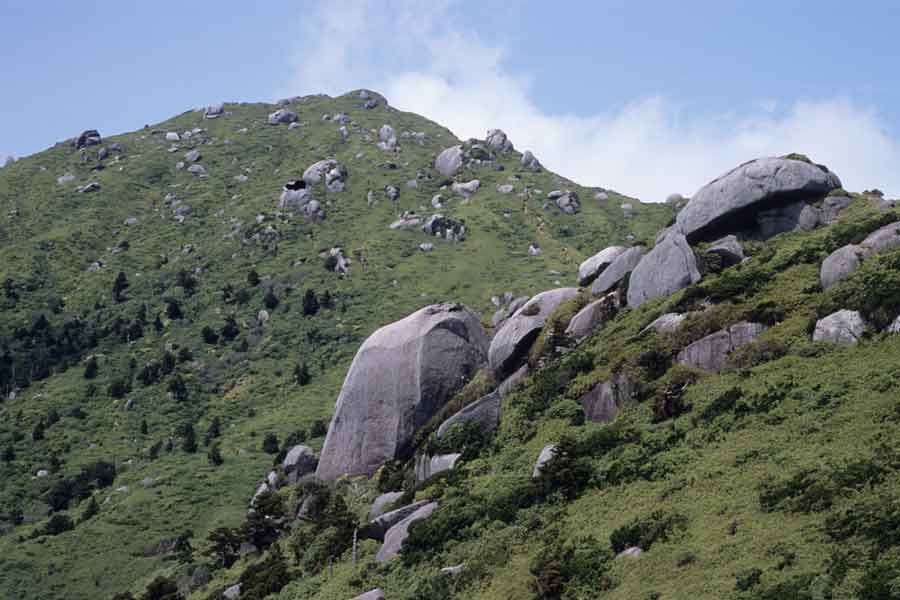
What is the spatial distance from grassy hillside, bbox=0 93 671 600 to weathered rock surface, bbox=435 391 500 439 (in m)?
2.50

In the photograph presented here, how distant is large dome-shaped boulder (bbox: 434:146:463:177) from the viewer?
540 feet

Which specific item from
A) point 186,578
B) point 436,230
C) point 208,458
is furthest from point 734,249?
point 436,230

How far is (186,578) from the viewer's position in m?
59.7

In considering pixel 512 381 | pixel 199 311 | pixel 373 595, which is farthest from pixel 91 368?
pixel 373 595

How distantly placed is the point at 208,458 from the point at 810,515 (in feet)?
229

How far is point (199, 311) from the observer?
399ft

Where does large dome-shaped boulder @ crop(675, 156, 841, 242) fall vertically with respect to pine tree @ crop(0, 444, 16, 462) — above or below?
above

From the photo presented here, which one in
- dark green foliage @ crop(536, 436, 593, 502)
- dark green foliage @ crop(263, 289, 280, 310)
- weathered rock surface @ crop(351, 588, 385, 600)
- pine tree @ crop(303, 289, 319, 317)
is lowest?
weathered rock surface @ crop(351, 588, 385, 600)

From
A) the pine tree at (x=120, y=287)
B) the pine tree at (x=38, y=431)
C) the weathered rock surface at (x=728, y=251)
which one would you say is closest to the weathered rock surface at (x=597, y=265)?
the weathered rock surface at (x=728, y=251)

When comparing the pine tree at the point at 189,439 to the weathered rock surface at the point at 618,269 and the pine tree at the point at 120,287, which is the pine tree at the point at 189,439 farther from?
the weathered rock surface at the point at 618,269

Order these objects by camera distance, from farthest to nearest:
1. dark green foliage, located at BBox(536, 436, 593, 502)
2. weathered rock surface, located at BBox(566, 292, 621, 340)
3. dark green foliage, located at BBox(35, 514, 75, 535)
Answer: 1. dark green foliage, located at BBox(35, 514, 75, 535)
2. weathered rock surface, located at BBox(566, 292, 621, 340)
3. dark green foliage, located at BBox(536, 436, 593, 502)

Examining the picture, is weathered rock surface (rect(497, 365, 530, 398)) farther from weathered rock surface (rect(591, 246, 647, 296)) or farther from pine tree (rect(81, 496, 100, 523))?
pine tree (rect(81, 496, 100, 523))

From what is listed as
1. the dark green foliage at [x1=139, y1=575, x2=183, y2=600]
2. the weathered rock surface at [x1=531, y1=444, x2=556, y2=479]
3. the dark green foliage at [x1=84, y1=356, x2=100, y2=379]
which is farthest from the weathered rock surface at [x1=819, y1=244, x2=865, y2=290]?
the dark green foliage at [x1=84, y1=356, x2=100, y2=379]

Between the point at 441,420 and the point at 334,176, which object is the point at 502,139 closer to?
the point at 334,176
